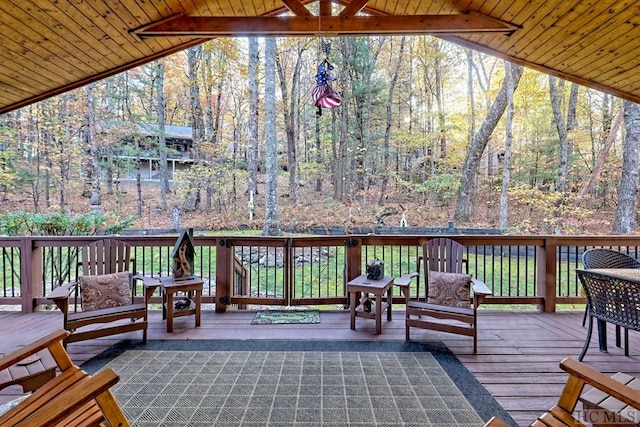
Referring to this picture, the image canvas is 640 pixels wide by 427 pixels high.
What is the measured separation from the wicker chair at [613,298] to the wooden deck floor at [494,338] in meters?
0.43

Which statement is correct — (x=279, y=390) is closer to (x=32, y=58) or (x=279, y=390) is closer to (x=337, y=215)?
(x=32, y=58)

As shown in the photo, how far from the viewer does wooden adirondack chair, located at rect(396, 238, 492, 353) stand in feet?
11.0

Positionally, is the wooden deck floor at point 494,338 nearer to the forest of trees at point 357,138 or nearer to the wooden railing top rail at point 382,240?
the wooden railing top rail at point 382,240

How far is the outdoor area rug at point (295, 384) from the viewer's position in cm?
227

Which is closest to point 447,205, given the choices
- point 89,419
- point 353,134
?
point 353,134

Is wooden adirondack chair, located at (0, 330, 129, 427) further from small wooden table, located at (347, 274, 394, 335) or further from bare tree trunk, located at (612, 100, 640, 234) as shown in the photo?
bare tree trunk, located at (612, 100, 640, 234)

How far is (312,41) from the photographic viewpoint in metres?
13.9

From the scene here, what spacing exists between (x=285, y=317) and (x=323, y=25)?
3510 mm

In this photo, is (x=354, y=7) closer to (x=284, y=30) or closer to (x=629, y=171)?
(x=284, y=30)

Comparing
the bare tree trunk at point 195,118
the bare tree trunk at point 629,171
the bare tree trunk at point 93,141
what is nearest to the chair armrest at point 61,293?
the bare tree trunk at point 93,141

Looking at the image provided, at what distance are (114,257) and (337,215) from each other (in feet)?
30.7

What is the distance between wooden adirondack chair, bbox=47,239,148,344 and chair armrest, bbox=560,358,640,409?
11.8ft

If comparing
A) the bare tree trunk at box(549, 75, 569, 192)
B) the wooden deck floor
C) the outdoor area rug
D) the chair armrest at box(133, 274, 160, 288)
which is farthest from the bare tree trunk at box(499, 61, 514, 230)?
the chair armrest at box(133, 274, 160, 288)

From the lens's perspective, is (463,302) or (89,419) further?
(463,302)
